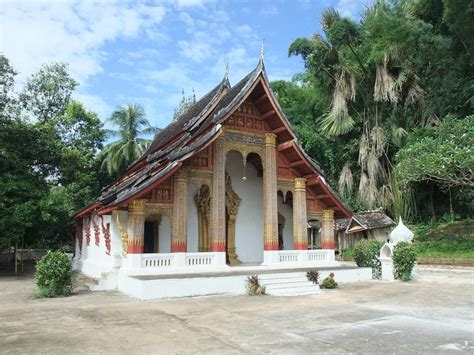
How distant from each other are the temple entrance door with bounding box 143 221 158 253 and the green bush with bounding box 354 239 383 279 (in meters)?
7.10

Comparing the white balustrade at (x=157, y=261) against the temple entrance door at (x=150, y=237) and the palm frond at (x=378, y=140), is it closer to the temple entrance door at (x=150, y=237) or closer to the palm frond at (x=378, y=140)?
the temple entrance door at (x=150, y=237)

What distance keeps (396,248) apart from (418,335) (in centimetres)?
793

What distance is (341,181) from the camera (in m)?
26.7

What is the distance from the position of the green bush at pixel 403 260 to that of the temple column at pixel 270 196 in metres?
3.97

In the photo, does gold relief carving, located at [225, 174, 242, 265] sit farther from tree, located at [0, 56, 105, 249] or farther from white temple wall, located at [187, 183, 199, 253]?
tree, located at [0, 56, 105, 249]

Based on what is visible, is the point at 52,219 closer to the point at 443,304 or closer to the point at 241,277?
the point at 241,277

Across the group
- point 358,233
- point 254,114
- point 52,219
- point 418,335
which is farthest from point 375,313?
point 358,233

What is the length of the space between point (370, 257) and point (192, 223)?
6260mm

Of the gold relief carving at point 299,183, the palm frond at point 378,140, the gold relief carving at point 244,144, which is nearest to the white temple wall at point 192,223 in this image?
the gold relief carving at point 244,144

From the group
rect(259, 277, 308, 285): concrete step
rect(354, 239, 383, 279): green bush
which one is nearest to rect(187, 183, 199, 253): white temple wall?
rect(259, 277, 308, 285): concrete step

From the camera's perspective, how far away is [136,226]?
1120 centimetres

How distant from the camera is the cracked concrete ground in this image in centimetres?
556

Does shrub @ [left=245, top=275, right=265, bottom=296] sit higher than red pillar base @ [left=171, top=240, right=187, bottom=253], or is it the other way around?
red pillar base @ [left=171, top=240, right=187, bottom=253]

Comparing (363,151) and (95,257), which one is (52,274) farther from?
(363,151)
